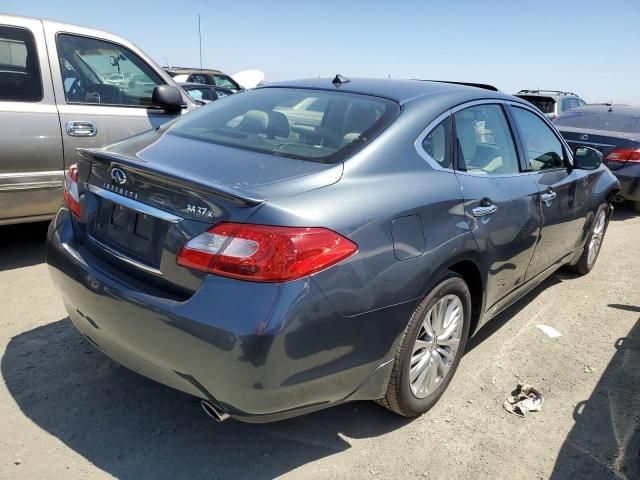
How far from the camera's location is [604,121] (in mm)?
7852

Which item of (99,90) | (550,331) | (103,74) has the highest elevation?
(103,74)

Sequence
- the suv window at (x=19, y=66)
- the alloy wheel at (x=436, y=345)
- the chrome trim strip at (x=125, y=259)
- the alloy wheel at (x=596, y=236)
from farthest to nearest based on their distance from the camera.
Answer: the alloy wheel at (x=596, y=236), the suv window at (x=19, y=66), the alloy wheel at (x=436, y=345), the chrome trim strip at (x=125, y=259)

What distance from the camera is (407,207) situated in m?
2.27

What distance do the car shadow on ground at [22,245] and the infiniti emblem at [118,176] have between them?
2385mm

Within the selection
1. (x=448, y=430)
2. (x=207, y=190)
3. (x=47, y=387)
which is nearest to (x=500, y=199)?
(x=448, y=430)

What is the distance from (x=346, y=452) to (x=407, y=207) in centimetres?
113

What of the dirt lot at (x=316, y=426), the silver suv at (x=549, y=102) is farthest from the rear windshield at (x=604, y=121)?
the dirt lot at (x=316, y=426)

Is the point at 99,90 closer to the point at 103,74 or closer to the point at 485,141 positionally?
the point at 103,74

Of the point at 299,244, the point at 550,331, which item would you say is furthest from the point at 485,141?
the point at 299,244

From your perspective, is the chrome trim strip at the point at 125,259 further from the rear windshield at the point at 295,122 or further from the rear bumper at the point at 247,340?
the rear windshield at the point at 295,122

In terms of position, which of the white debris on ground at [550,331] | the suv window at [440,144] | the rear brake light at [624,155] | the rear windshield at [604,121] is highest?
the suv window at [440,144]

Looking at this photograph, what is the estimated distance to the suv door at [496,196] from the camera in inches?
108

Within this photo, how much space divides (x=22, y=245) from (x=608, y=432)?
451 cm

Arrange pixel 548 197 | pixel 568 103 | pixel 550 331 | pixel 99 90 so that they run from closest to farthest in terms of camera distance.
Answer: pixel 548 197 < pixel 550 331 < pixel 99 90 < pixel 568 103
